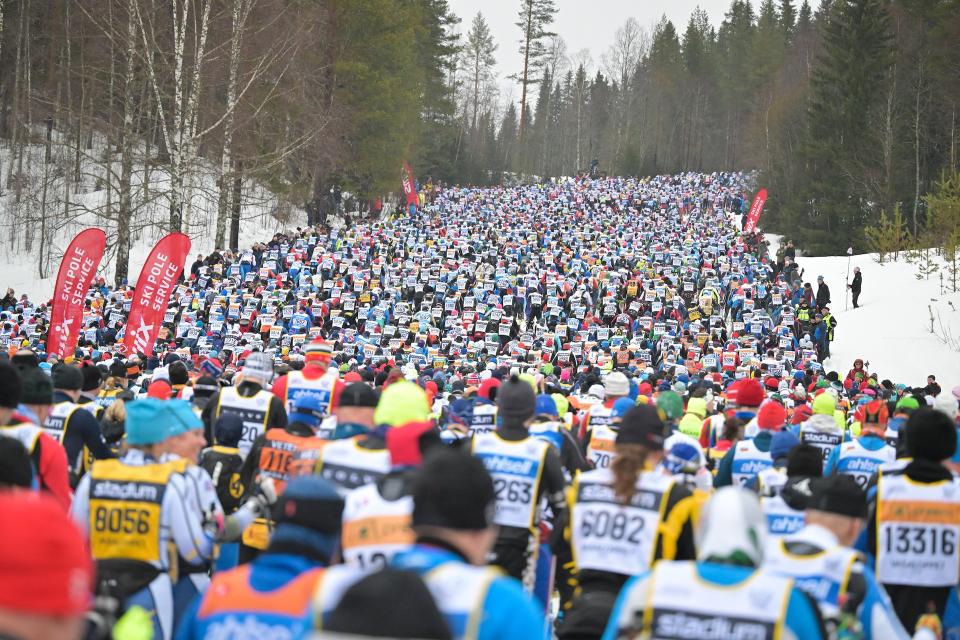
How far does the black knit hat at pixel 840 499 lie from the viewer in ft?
15.0

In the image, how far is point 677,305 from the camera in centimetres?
3086

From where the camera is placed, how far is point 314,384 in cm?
834

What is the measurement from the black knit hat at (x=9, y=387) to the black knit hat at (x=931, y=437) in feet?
16.4

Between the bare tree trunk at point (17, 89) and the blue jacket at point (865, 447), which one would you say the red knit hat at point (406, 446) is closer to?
the blue jacket at point (865, 447)

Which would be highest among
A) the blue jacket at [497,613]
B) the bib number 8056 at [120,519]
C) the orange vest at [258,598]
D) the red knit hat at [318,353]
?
the red knit hat at [318,353]

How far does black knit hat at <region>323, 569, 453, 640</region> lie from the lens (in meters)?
2.42

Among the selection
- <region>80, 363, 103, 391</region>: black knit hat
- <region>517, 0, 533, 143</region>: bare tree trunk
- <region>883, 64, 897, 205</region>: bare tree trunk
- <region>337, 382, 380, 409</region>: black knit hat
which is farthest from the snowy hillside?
<region>517, 0, 533, 143</region>: bare tree trunk

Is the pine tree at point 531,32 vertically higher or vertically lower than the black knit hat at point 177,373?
higher

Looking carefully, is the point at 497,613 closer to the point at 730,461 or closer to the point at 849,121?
the point at 730,461

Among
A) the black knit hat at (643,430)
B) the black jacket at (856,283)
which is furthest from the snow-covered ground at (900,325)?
the black knit hat at (643,430)

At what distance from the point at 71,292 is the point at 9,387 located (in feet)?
47.2

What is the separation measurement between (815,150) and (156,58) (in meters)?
32.8

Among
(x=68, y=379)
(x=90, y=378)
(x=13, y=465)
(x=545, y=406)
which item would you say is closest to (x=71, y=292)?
(x=90, y=378)

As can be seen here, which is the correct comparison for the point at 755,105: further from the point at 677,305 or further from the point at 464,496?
the point at 464,496
